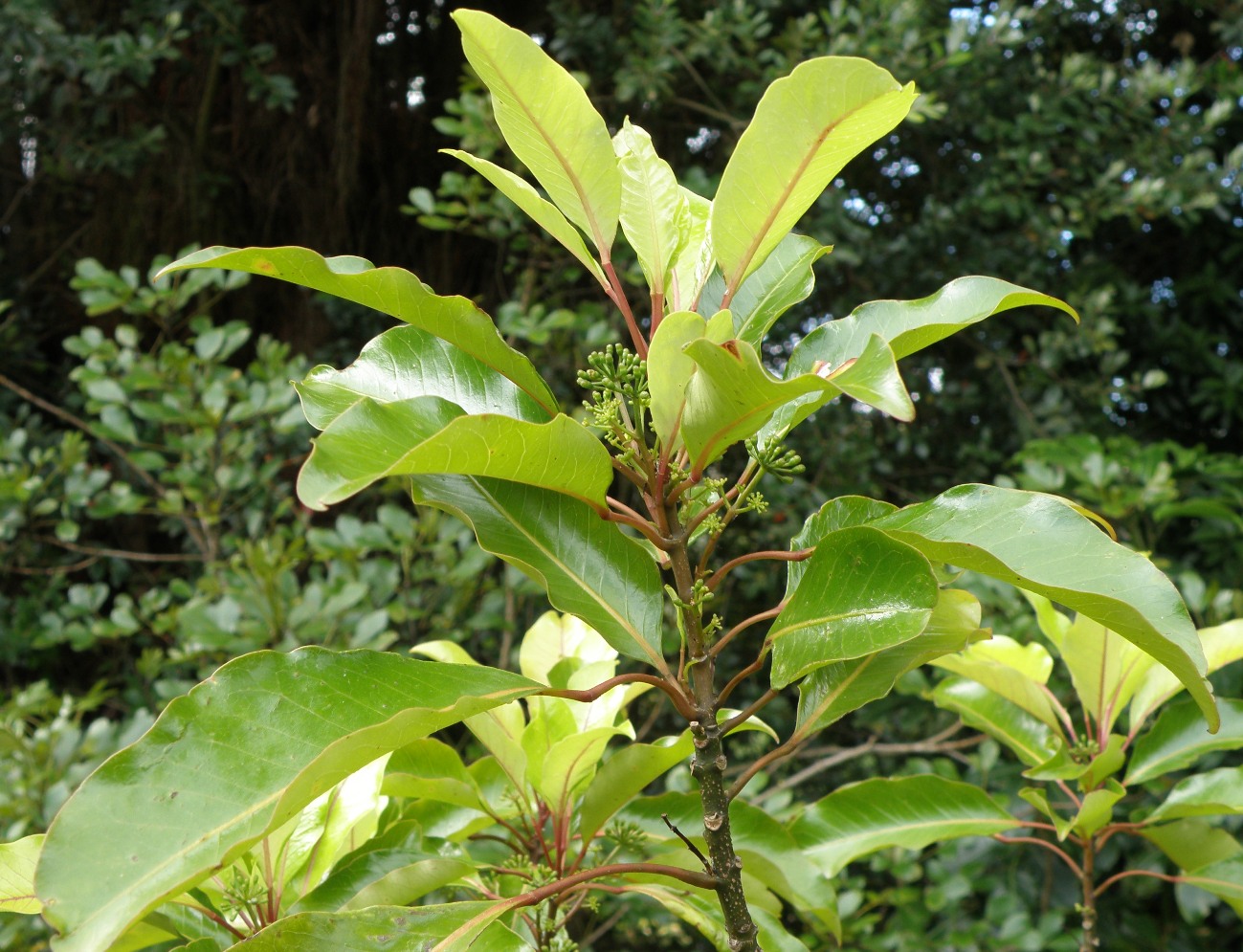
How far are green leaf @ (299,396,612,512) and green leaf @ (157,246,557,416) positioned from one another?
0.06 metres

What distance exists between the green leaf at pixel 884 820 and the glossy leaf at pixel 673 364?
0.49 metres

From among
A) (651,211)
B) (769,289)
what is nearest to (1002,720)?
(769,289)

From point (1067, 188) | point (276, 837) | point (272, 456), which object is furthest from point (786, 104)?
point (1067, 188)

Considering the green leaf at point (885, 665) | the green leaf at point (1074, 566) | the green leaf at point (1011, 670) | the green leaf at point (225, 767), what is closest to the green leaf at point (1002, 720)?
the green leaf at point (1011, 670)

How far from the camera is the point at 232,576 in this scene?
178cm

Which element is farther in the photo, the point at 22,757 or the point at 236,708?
the point at 22,757

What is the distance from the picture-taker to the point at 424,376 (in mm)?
649

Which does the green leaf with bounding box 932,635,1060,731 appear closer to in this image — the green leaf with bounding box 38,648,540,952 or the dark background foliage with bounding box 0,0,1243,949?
the green leaf with bounding box 38,648,540,952

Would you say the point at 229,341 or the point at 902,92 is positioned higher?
the point at 902,92

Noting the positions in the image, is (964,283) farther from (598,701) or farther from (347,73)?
(347,73)

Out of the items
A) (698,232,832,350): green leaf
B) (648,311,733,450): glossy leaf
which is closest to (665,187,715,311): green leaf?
(698,232,832,350): green leaf

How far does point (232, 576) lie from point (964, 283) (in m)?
1.50

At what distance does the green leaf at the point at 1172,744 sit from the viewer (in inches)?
36.9

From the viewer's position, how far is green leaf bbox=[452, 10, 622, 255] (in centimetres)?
58
